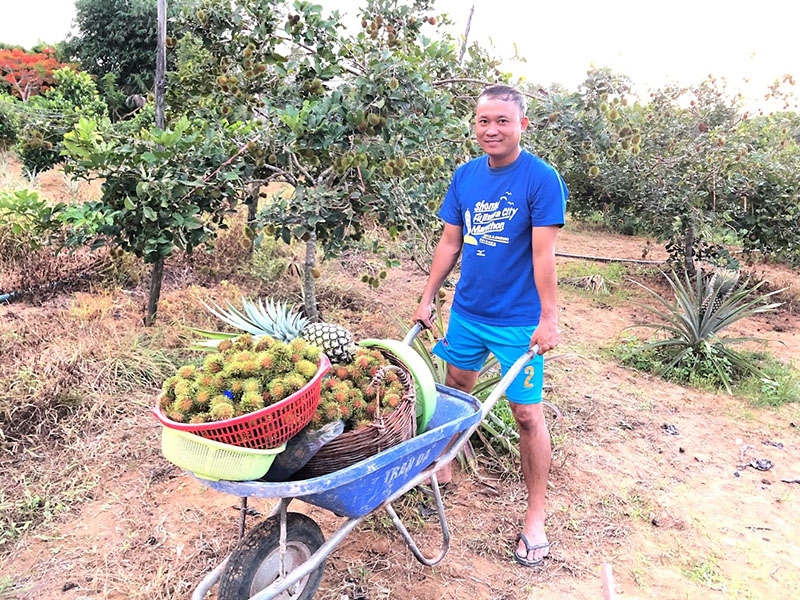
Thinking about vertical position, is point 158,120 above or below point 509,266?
above

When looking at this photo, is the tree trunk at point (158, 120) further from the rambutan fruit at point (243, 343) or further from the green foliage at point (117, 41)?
the green foliage at point (117, 41)

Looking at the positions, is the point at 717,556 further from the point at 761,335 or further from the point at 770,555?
the point at 761,335

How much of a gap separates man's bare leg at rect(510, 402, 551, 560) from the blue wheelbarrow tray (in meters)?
0.38

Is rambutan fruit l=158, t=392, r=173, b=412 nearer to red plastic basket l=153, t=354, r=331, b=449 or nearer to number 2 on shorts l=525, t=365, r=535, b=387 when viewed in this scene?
red plastic basket l=153, t=354, r=331, b=449

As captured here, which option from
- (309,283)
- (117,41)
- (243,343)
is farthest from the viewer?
(117,41)

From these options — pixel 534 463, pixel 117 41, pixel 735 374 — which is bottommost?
pixel 735 374

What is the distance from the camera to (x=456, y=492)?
2.91 m

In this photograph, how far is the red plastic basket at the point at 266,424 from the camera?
1421 mm

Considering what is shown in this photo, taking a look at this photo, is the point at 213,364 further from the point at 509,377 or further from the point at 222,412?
the point at 509,377

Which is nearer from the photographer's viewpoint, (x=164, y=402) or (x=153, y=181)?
(x=164, y=402)

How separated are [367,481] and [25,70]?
52.9 feet

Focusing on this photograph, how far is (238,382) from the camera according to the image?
1.56 metres

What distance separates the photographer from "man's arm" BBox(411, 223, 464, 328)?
8.45 ft

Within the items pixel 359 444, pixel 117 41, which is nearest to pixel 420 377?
pixel 359 444
